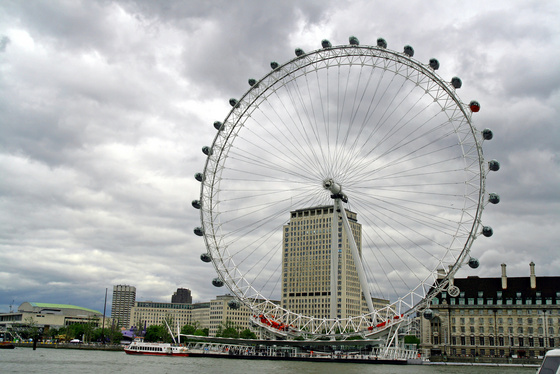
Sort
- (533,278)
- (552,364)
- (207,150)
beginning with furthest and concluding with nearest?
(533,278)
(207,150)
(552,364)

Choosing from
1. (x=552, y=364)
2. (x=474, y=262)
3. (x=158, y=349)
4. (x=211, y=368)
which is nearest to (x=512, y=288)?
(x=474, y=262)

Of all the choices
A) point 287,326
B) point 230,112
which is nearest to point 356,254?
point 287,326

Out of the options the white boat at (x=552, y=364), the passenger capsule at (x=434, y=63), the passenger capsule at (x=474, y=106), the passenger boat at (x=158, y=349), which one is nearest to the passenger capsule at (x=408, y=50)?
the passenger capsule at (x=434, y=63)

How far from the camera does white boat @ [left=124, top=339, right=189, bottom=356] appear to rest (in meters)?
104

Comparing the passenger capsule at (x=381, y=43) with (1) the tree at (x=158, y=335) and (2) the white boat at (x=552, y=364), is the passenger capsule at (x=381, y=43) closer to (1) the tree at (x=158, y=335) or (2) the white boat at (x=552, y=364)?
(2) the white boat at (x=552, y=364)

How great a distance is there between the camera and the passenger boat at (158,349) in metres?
104

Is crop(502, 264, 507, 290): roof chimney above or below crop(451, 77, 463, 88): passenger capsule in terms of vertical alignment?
below

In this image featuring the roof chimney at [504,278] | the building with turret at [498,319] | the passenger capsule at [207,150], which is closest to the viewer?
the passenger capsule at [207,150]

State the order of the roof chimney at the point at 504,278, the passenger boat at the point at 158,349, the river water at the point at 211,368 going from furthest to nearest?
1. the roof chimney at the point at 504,278
2. the passenger boat at the point at 158,349
3. the river water at the point at 211,368

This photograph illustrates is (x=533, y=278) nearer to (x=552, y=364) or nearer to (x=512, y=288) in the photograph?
(x=512, y=288)

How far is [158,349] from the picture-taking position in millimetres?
107500

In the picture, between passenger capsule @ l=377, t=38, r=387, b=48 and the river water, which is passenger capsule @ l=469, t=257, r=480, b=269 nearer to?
the river water

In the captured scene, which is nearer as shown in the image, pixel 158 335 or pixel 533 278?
pixel 533 278

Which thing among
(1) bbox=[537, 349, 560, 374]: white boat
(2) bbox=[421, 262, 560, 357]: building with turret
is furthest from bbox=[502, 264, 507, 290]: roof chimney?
(1) bbox=[537, 349, 560, 374]: white boat
